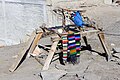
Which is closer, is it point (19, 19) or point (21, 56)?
point (21, 56)

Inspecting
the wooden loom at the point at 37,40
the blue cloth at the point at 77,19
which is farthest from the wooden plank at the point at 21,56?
the blue cloth at the point at 77,19

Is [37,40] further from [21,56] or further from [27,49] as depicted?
[21,56]

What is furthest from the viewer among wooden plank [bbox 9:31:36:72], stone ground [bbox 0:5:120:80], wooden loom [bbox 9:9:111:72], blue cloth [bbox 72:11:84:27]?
blue cloth [bbox 72:11:84:27]

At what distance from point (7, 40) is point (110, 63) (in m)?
5.73

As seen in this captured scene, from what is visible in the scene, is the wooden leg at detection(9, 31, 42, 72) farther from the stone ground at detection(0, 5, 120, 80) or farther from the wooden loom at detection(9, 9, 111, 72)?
the stone ground at detection(0, 5, 120, 80)

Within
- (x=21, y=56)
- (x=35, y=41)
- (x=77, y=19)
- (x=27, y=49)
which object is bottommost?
(x=21, y=56)

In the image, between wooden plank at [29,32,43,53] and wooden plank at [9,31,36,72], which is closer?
wooden plank at [9,31,36,72]

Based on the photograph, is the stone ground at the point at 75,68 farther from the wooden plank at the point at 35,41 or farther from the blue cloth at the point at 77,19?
the blue cloth at the point at 77,19

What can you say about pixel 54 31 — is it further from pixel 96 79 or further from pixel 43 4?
pixel 43 4

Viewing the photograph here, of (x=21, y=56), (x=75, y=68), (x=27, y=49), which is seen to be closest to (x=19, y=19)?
(x=27, y=49)

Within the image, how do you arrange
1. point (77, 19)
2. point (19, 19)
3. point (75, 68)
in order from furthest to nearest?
point (19, 19)
point (77, 19)
point (75, 68)

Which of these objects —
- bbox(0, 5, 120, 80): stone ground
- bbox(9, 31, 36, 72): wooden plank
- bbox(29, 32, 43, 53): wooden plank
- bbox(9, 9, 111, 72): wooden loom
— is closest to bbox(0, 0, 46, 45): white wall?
bbox(0, 5, 120, 80): stone ground

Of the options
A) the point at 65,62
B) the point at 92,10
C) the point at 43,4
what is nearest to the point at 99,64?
the point at 65,62

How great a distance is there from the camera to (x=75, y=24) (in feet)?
23.7
